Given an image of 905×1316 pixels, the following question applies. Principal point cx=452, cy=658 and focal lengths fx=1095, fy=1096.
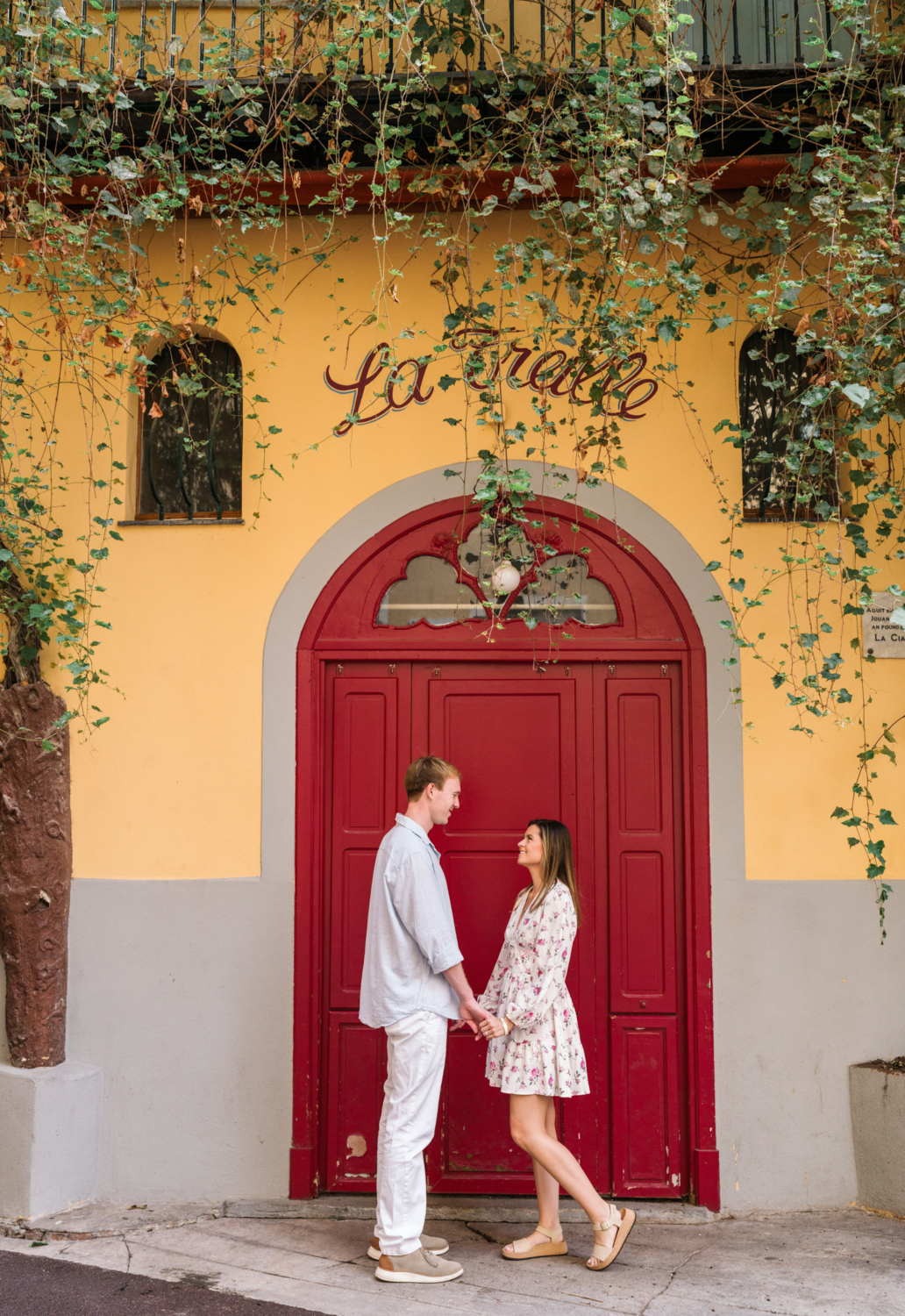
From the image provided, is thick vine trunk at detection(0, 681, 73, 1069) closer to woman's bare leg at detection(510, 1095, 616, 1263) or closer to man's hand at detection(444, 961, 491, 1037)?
man's hand at detection(444, 961, 491, 1037)

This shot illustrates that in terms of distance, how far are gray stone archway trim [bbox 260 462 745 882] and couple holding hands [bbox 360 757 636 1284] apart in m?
0.93

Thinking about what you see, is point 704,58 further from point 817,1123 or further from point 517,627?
point 817,1123

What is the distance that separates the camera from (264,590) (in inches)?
214

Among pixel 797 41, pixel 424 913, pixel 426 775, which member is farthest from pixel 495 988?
pixel 797 41

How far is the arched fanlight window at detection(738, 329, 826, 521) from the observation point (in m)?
5.46

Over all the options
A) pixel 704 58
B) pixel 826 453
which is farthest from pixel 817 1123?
pixel 704 58

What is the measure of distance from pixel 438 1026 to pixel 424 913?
0.47 m

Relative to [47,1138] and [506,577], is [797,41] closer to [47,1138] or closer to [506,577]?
[506,577]

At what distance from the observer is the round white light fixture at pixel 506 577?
208 inches

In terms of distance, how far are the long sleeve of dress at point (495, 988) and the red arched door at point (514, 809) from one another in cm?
56

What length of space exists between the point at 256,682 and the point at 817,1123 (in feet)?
11.0

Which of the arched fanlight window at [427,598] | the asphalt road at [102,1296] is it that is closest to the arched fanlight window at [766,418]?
the arched fanlight window at [427,598]

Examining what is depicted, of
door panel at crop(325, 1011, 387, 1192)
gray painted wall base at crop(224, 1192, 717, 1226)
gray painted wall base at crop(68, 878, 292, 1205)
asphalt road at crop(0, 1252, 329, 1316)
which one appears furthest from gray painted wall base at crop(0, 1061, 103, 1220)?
door panel at crop(325, 1011, 387, 1192)

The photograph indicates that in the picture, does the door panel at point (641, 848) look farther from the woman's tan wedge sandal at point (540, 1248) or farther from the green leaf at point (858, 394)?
the green leaf at point (858, 394)
